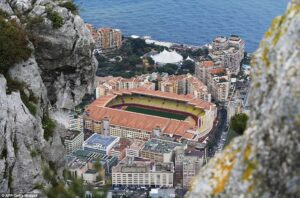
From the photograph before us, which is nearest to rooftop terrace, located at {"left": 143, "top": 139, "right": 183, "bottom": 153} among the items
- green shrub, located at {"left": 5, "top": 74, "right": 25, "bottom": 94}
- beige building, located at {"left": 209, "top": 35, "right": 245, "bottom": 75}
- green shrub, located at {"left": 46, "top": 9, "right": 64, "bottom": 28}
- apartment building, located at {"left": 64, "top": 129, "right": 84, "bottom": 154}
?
apartment building, located at {"left": 64, "top": 129, "right": 84, "bottom": 154}

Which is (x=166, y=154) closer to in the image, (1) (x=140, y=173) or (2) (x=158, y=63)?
(1) (x=140, y=173)

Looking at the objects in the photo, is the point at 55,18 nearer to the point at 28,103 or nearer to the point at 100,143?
the point at 28,103

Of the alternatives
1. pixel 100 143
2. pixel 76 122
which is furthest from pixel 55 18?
pixel 76 122

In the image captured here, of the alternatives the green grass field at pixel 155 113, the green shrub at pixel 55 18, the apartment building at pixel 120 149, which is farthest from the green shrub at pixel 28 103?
the green grass field at pixel 155 113

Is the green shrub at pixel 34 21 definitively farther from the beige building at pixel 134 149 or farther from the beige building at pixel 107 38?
the beige building at pixel 107 38

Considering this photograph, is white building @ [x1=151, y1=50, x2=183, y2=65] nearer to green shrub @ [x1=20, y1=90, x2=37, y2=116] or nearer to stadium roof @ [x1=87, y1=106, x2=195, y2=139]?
stadium roof @ [x1=87, y1=106, x2=195, y2=139]

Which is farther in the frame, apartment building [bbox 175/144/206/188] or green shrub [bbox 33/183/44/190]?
apartment building [bbox 175/144/206/188]
